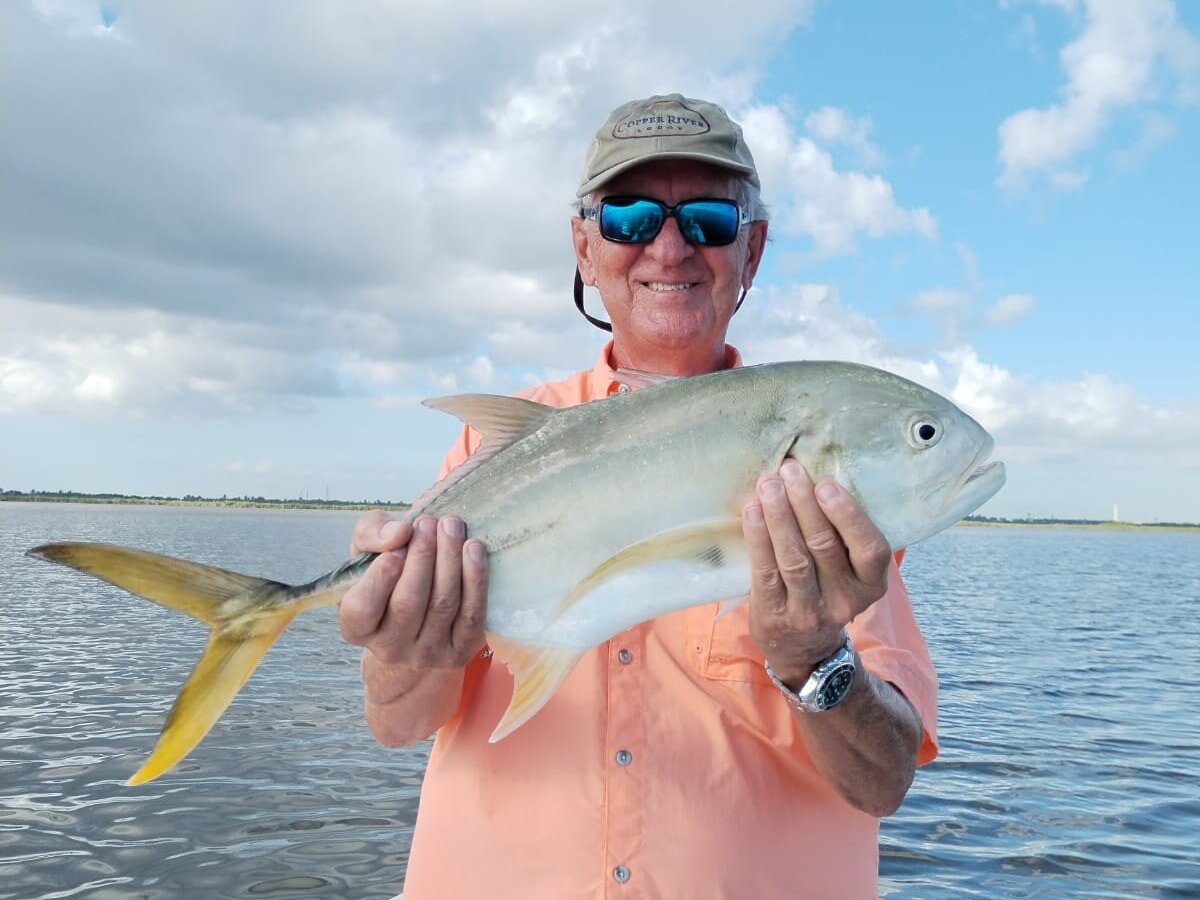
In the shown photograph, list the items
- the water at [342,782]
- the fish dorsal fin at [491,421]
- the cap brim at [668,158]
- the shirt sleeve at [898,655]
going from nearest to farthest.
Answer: the fish dorsal fin at [491,421], the shirt sleeve at [898,655], the cap brim at [668,158], the water at [342,782]

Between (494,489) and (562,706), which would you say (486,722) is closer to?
(562,706)

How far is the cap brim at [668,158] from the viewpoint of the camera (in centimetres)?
360

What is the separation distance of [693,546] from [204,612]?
4.96 feet

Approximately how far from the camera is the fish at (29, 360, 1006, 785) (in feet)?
9.05

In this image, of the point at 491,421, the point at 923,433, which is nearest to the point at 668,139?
the point at 491,421

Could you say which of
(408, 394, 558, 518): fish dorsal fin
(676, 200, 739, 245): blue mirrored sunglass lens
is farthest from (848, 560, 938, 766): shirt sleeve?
(676, 200, 739, 245): blue mirrored sunglass lens

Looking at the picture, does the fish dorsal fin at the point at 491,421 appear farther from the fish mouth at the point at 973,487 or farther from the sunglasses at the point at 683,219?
the fish mouth at the point at 973,487

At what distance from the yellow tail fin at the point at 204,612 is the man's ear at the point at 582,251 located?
191cm

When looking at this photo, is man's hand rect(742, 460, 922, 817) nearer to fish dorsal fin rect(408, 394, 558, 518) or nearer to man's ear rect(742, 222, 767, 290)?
fish dorsal fin rect(408, 394, 558, 518)

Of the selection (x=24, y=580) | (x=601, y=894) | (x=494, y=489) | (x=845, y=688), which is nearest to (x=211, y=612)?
(x=494, y=489)

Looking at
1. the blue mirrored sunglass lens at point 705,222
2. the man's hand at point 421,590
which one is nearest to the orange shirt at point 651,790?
the man's hand at point 421,590

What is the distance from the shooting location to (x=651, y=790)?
2912mm

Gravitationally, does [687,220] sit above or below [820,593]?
above

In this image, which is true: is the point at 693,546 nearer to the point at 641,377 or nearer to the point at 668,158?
the point at 641,377
